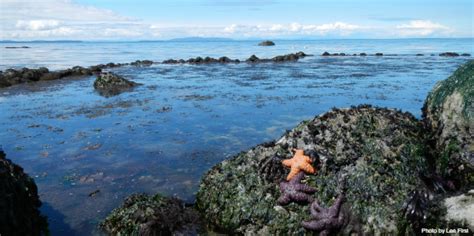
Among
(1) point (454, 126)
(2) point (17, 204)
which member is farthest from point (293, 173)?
(2) point (17, 204)

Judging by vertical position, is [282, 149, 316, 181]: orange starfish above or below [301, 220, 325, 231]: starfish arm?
above

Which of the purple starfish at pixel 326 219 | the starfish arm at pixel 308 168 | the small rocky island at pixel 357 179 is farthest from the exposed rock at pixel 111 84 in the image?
the purple starfish at pixel 326 219

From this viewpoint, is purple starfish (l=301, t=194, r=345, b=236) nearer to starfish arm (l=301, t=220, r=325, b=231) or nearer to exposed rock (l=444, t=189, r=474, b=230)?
starfish arm (l=301, t=220, r=325, b=231)

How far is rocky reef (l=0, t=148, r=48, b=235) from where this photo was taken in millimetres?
6164

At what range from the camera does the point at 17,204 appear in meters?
6.69

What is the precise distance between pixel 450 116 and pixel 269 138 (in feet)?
18.4

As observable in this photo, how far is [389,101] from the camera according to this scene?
1812 centimetres

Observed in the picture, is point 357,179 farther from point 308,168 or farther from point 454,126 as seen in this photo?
point 454,126

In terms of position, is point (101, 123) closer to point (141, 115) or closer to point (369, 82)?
point (141, 115)

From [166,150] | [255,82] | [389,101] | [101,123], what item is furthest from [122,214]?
[255,82]

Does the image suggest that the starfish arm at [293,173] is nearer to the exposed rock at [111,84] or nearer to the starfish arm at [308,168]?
the starfish arm at [308,168]

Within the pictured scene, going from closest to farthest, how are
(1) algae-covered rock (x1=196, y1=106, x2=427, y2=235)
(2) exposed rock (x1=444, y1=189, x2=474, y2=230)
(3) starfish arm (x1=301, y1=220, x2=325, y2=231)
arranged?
1. (2) exposed rock (x1=444, y1=189, x2=474, y2=230)
2. (3) starfish arm (x1=301, y1=220, x2=325, y2=231)
3. (1) algae-covered rock (x1=196, y1=106, x2=427, y2=235)

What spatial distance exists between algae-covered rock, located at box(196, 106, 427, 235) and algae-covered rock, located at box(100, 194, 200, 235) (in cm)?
43

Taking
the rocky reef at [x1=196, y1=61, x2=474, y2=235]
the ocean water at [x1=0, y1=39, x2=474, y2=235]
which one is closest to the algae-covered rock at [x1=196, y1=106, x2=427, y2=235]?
the rocky reef at [x1=196, y1=61, x2=474, y2=235]
